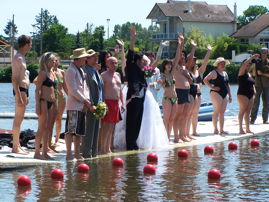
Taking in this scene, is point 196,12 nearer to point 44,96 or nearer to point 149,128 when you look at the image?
point 149,128

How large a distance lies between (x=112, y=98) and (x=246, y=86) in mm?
4804

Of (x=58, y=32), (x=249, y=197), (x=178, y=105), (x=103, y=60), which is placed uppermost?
(x=58, y=32)

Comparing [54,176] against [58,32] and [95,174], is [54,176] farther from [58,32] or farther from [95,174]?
[58,32]

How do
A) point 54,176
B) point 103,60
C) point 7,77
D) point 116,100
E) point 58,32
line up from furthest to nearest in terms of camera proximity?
point 58,32 < point 7,77 < point 103,60 < point 116,100 < point 54,176

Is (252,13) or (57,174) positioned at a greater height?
(252,13)

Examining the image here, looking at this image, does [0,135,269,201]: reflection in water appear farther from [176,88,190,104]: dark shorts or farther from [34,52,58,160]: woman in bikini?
[176,88,190,104]: dark shorts

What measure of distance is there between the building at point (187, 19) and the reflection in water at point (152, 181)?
64146mm

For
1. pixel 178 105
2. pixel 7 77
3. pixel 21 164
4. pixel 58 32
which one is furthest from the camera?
pixel 58 32

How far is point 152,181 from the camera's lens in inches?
280

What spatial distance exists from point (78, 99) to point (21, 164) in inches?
63.0

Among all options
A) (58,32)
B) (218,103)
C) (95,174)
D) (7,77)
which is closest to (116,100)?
(95,174)

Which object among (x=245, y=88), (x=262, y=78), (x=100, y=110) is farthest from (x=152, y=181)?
(x=262, y=78)

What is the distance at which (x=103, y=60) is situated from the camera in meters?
10.1

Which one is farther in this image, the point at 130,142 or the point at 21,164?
the point at 130,142
